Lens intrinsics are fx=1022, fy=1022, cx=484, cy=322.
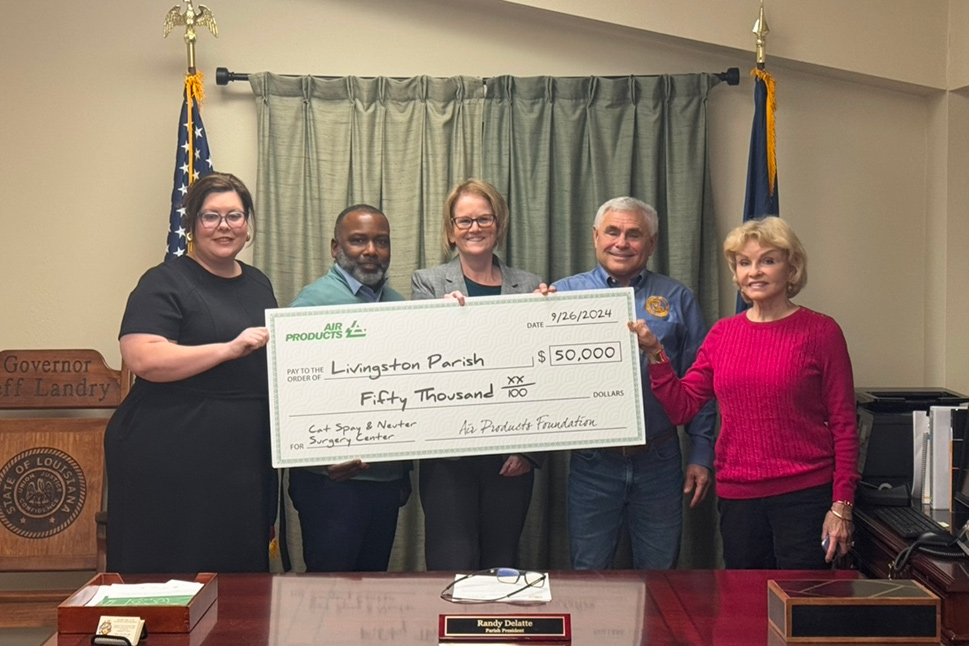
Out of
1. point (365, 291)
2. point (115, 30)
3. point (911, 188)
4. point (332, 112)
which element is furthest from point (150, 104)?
point (911, 188)

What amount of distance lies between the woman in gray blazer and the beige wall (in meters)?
1.08

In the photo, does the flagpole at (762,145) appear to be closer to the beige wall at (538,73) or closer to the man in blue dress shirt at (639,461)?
the beige wall at (538,73)

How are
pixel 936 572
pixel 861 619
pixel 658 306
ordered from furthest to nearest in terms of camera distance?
pixel 658 306 → pixel 936 572 → pixel 861 619

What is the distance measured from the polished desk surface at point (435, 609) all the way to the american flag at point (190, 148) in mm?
1777

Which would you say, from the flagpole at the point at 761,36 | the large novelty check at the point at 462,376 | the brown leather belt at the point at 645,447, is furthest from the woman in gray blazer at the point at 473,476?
the flagpole at the point at 761,36

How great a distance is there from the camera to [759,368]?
112 inches

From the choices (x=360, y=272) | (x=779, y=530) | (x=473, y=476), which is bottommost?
(x=779, y=530)

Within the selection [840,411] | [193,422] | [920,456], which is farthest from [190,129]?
[920,456]

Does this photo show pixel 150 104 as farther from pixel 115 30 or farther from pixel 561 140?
pixel 561 140

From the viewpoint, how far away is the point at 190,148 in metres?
3.71

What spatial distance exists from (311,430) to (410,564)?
45.6 inches

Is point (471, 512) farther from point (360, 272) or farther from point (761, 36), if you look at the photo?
point (761, 36)

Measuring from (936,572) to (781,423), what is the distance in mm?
597

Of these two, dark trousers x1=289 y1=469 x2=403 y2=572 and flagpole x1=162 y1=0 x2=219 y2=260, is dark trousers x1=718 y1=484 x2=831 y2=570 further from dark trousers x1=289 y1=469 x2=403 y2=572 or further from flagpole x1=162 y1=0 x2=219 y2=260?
flagpole x1=162 y1=0 x2=219 y2=260
